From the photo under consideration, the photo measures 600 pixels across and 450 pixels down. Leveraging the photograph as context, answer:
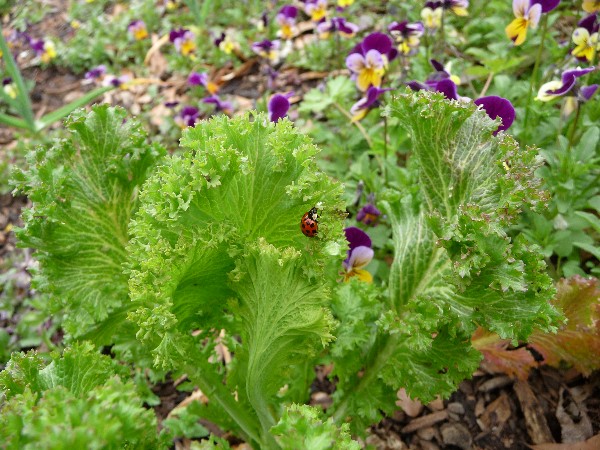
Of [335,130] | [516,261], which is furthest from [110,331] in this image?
[335,130]

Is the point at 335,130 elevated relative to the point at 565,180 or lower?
lower

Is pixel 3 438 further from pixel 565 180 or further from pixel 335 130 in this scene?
pixel 335 130

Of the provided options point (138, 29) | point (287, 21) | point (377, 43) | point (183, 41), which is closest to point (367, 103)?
point (377, 43)

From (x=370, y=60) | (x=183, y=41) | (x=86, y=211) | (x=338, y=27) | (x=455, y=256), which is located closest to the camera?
(x=455, y=256)

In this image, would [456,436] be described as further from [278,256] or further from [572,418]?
[278,256]

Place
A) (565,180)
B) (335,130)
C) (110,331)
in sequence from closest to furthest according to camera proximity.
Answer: (110,331)
(565,180)
(335,130)

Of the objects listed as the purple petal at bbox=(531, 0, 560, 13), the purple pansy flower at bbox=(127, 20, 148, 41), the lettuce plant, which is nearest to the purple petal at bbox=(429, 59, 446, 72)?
the purple petal at bbox=(531, 0, 560, 13)

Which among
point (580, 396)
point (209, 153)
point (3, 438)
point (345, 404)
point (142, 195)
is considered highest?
point (209, 153)
